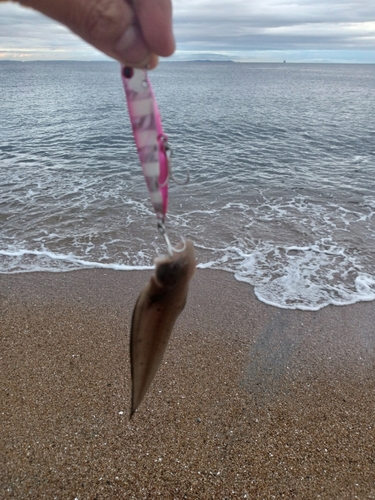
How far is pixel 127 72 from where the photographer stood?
1871 mm

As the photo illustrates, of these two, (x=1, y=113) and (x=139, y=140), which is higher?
(x=139, y=140)

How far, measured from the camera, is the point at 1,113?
36.0m

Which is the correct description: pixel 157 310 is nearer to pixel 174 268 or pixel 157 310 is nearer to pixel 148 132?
pixel 174 268

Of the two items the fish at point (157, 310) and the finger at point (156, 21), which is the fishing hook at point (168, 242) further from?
the finger at point (156, 21)

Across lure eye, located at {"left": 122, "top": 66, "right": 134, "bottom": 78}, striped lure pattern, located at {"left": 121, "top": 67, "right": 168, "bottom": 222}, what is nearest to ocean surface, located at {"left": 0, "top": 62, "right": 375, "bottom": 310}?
striped lure pattern, located at {"left": 121, "top": 67, "right": 168, "bottom": 222}

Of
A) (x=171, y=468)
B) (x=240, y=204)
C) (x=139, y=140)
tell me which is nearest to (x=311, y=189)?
(x=240, y=204)

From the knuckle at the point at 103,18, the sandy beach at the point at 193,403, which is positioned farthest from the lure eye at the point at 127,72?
the sandy beach at the point at 193,403

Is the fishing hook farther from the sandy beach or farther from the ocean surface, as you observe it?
the ocean surface

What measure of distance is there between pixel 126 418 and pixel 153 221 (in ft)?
22.2

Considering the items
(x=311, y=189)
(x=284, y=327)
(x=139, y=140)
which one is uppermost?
(x=139, y=140)

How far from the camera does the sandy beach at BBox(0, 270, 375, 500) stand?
4.23m

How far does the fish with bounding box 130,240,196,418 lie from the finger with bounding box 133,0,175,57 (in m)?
1.14

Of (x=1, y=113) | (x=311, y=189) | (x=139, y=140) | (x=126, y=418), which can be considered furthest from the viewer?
(x=1, y=113)

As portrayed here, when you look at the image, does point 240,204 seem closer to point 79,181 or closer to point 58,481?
point 79,181
